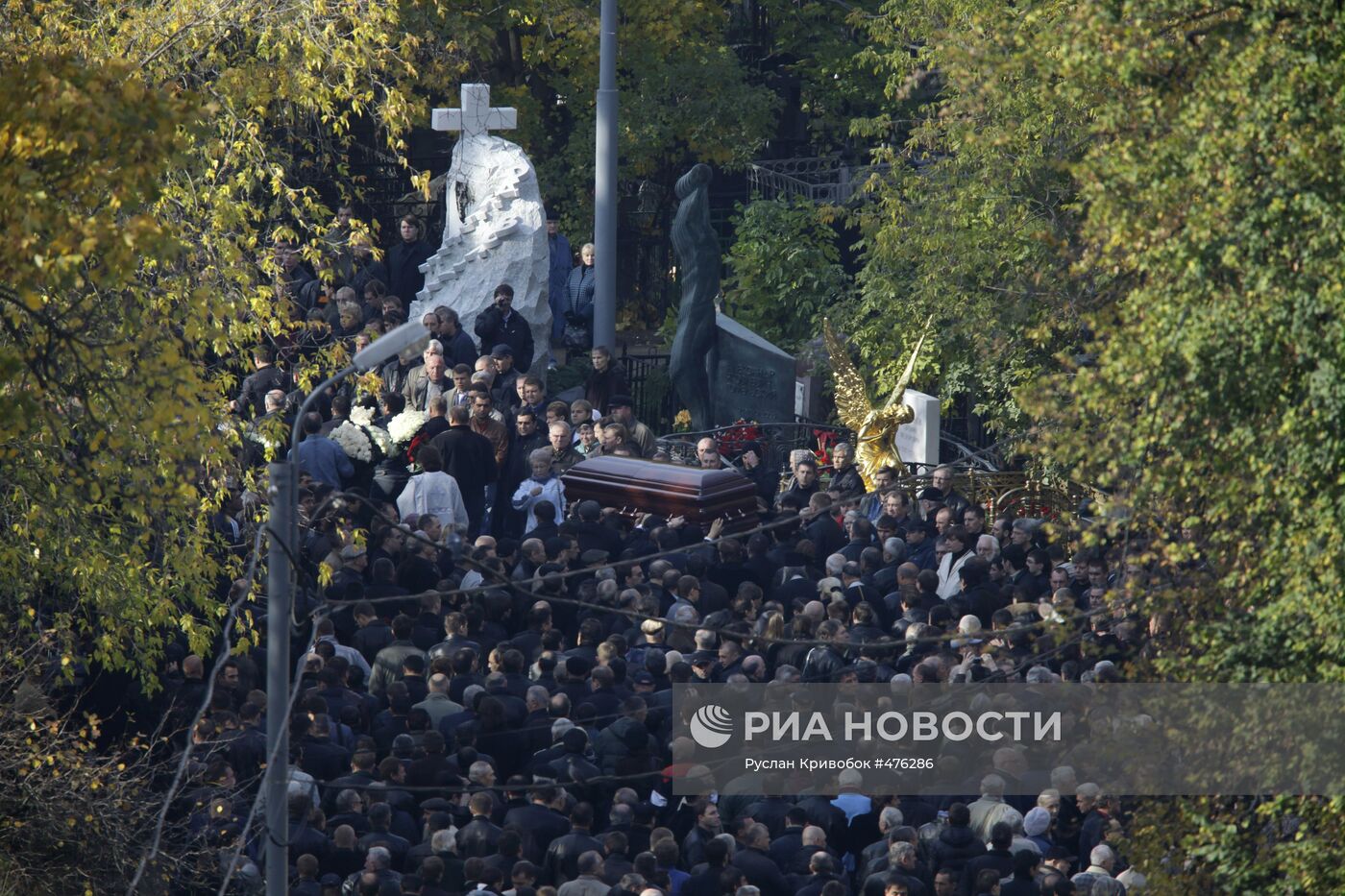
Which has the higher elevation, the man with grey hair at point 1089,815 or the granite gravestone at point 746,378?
the granite gravestone at point 746,378

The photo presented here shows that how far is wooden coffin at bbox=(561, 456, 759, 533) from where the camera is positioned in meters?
17.3

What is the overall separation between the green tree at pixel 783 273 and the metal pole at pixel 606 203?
355 centimetres

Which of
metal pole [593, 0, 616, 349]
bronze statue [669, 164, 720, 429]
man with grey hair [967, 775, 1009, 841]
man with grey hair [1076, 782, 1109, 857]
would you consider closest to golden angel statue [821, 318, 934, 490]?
bronze statue [669, 164, 720, 429]

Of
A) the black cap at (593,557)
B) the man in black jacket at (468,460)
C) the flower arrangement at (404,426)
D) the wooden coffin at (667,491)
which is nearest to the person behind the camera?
the black cap at (593,557)

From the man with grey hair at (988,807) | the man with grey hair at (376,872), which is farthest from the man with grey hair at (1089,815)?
the man with grey hair at (376,872)

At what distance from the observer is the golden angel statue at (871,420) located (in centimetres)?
2000

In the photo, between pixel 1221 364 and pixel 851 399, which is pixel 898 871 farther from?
pixel 851 399

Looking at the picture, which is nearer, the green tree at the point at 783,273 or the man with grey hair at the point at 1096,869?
the man with grey hair at the point at 1096,869

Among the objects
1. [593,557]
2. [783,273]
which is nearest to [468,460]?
[593,557]

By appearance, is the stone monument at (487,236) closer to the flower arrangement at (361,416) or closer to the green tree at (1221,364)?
the flower arrangement at (361,416)

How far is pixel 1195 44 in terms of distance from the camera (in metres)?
10.7

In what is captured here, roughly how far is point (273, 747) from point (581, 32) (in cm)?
1865

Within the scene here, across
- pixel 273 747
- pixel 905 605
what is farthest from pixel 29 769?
pixel 905 605

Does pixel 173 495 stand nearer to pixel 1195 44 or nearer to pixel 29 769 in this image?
pixel 29 769
